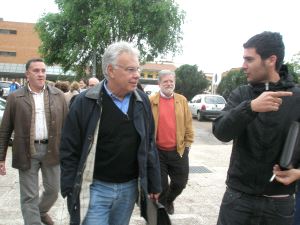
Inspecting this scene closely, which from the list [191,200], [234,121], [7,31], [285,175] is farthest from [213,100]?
[7,31]

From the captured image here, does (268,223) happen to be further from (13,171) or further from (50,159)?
(13,171)

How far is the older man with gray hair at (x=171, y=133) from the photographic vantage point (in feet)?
17.4

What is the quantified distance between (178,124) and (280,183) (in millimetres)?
2745

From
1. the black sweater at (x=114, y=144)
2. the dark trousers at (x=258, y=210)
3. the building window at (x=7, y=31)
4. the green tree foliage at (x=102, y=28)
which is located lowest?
the dark trousers at (x=258, y=210)

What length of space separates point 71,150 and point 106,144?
0.25m

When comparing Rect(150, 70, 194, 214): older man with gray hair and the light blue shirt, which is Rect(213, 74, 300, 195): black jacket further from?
Rect(150, 70, 194, 214): older man with gray hair

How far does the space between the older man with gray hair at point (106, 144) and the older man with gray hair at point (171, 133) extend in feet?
6.93

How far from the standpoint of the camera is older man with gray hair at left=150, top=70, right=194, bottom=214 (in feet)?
17.4

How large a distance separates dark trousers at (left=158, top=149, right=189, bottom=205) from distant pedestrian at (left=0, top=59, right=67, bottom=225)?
53.2 inches

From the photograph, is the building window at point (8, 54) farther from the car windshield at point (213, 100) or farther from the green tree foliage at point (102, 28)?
the car windshield at point (213, 100)

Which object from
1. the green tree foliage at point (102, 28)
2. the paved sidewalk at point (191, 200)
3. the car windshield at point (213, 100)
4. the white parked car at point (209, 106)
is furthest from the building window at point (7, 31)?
the paved sidewalk at point (191, 200)

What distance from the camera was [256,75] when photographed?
8.48 feet

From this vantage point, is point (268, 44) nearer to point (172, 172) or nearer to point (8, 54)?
point (172, 172)

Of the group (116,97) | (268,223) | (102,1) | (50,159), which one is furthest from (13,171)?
(102,1)
